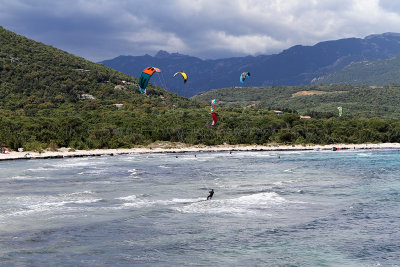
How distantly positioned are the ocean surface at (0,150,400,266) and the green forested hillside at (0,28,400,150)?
42129 mm

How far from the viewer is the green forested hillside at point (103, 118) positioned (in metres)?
86.9

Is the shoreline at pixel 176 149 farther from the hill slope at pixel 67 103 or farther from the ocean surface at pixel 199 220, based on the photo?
the ocean surface at pixel 199 220

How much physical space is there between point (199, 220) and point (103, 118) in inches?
3134

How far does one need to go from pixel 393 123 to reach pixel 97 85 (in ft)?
266

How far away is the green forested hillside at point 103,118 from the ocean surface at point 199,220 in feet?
138

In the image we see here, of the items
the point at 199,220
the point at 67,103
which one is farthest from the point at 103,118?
the point at 199,220

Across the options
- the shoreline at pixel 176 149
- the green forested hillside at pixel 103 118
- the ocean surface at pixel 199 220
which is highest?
the green forested hillside at pixel 103 118

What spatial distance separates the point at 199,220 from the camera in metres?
25.2

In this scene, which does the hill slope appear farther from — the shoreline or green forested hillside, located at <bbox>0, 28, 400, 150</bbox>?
the shoreline

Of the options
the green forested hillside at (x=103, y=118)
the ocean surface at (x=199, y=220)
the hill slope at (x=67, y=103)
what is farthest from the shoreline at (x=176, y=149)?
the ocean surface at (x=199, y=220)

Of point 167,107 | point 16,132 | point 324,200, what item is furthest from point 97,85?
point 324,200

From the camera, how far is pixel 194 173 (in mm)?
49188

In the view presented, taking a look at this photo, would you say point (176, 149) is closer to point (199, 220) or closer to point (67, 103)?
point (67, 103)

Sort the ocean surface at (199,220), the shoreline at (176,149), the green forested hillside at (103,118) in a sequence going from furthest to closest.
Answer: the green forested hillside at (103,118)
the shoreline at (176,149)
the ocean surface at (199,220)
